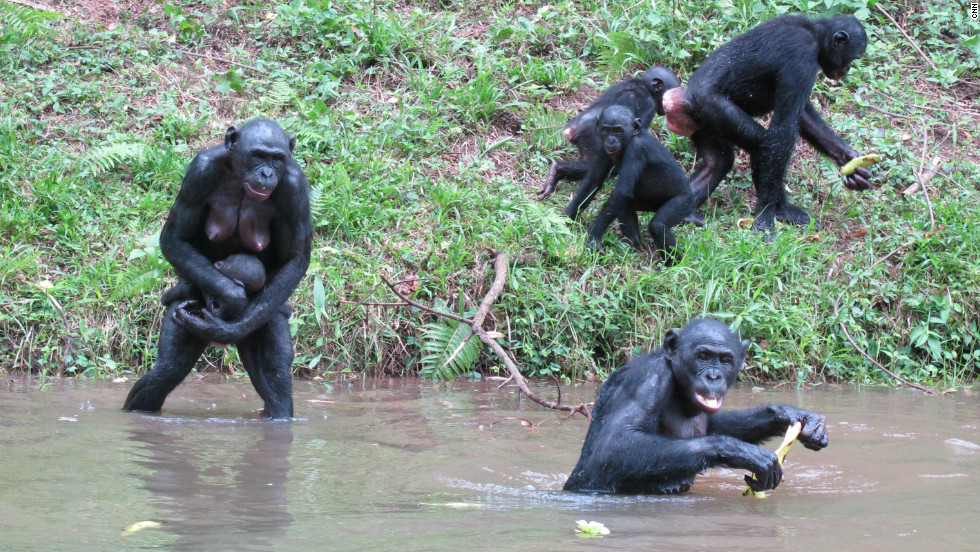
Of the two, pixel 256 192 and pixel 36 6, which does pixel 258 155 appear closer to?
pixel 256 192

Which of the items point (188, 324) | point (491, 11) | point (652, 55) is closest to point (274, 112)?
point (491, 11)

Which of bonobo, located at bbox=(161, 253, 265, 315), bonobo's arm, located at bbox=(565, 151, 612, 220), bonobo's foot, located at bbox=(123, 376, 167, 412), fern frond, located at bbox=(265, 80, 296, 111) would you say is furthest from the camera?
fern frond, located at bbox=(265, 80, 296, 111)

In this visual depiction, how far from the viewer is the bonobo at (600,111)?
10086 millimetres

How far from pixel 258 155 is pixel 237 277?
760 mm

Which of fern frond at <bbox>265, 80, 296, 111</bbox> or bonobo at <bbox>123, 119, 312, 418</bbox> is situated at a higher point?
fern frond at <bbox>265, 80, 296, 111</bbox>

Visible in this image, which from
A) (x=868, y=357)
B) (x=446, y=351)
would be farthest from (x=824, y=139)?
(x=446, y=351)

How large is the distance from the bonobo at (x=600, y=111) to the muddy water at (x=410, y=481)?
3341 mm

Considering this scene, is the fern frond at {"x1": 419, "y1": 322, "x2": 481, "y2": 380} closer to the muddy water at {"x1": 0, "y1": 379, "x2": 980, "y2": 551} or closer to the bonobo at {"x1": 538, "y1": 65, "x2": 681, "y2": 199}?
the muddy water at {"x1": 0, "y1": 379, "x2": 980, "y2": 551}

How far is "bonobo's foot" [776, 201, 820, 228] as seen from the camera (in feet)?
32.6

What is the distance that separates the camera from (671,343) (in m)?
4.97

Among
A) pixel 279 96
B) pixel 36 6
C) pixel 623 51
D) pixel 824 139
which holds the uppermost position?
pixel 36 6

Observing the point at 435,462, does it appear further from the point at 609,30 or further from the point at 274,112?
the point at 609,30

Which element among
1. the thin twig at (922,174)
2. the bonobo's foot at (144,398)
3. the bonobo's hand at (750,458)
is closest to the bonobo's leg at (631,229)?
the thin twig at (922,174)

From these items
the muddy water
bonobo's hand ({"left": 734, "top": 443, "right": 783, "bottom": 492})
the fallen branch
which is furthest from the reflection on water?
bonobo's hand ({"left": 734, "top": 443, "right": 783, "bottom": 492})
